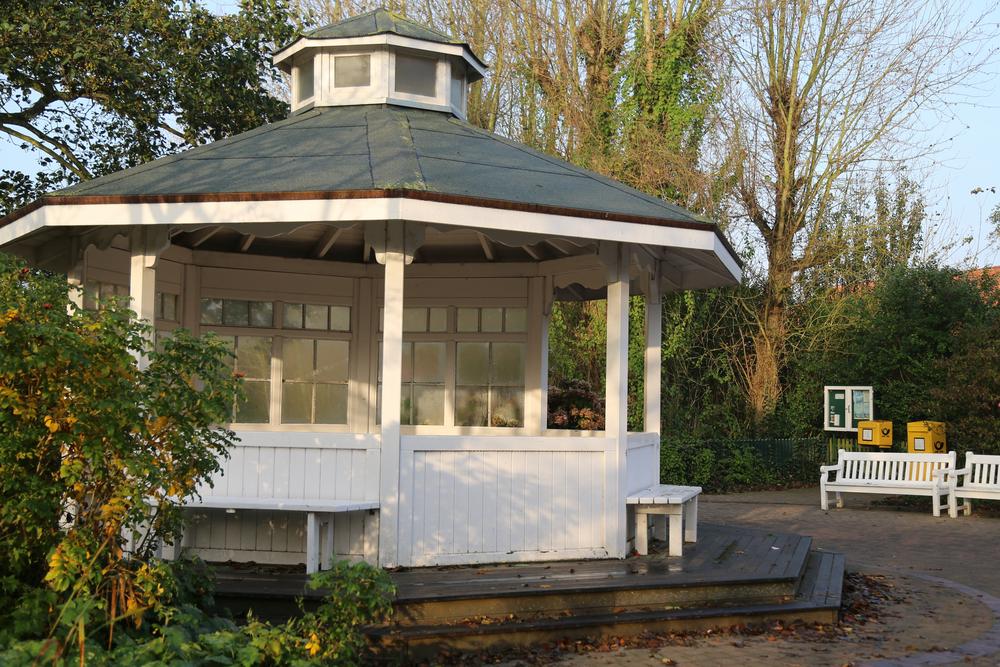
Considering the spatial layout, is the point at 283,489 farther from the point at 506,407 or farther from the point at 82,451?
the point at 506,407

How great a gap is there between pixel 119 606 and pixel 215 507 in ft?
6.98

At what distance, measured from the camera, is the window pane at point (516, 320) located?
37.5 ft

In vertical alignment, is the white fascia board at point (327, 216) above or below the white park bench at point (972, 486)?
above

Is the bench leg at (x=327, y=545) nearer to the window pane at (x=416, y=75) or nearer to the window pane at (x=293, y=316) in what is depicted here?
the window pane at (x=293, y=316)

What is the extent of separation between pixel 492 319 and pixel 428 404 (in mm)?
1222

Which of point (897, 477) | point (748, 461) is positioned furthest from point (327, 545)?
point (748, 461)

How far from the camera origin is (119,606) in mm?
5289

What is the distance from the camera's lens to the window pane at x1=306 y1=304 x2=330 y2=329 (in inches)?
453

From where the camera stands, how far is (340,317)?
1162 centimetres

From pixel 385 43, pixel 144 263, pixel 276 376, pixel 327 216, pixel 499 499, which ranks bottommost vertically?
pixel 499 499

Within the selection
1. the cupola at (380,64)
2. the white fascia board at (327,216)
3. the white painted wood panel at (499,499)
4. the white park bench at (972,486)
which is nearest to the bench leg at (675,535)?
the white painted wood panel at (499,499)

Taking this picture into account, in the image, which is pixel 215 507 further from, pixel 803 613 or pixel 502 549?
pixel 803 613

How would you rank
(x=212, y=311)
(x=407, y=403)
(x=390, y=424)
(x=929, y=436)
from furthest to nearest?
(x=929, y=436) < (x=407, y=403) < (x=212, y=311) < (x=390, y=424)

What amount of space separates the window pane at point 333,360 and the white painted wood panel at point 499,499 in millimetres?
4029
